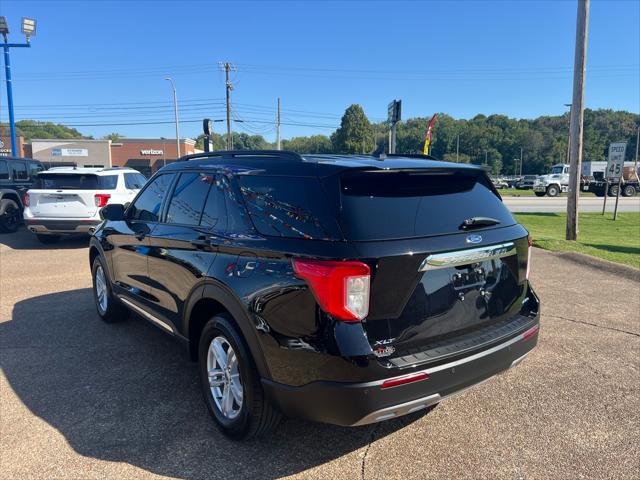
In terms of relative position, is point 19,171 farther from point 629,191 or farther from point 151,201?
point 629,191

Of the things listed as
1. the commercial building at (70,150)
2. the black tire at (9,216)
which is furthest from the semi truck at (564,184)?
the commercial building at (70,150)

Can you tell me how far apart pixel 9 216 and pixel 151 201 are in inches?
399

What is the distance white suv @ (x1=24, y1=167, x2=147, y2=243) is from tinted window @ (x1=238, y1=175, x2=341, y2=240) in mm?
7903

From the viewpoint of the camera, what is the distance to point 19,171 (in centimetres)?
1232

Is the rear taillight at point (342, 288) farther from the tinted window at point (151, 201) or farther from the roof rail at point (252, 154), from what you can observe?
the tinted window at point (151, 201)

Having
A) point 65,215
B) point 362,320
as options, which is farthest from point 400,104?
point 362,320

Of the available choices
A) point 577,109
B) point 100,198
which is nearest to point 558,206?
point 577,109

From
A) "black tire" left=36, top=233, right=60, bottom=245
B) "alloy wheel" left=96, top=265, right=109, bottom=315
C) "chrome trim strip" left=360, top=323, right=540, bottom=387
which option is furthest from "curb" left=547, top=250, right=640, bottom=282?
"black tire" left=36, top=233, right=60, bottom=245

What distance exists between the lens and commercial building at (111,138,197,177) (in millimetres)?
62250

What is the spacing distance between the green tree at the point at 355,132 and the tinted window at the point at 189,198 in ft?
286

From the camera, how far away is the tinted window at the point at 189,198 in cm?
333

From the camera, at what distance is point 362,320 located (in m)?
2.28

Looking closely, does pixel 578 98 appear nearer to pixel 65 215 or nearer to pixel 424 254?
pixel 424 254

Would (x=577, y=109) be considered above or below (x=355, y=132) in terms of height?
below
